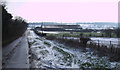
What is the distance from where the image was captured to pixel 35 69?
7.04 m

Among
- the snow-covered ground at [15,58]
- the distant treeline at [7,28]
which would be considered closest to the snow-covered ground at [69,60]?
the snow-covered ground at [15,58]

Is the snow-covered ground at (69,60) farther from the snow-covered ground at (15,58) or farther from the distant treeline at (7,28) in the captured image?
the distant treeline at (7,28)

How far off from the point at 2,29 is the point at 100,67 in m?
14.5

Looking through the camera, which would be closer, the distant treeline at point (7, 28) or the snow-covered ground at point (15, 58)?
the snow-covered ground at point (15, 58)

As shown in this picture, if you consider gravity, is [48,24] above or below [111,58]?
above

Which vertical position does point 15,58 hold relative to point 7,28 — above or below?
below

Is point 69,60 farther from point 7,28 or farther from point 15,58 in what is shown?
point 7,28

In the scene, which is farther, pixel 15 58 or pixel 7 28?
pixel 7 28

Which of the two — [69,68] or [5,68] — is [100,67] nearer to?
[69,68]

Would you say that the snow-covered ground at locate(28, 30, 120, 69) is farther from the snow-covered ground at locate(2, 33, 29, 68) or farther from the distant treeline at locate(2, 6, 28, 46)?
the distant treeline at locate(2, 6, 28, 46)

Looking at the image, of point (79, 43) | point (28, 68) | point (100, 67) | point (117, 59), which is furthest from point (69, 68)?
point (79, 43)

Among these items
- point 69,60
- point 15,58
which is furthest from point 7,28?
point 69,60

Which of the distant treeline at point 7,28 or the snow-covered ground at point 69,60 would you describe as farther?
the distant treeline at point 7,28

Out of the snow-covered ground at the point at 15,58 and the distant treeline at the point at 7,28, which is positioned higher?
the distant treeline at the point at 7,28
